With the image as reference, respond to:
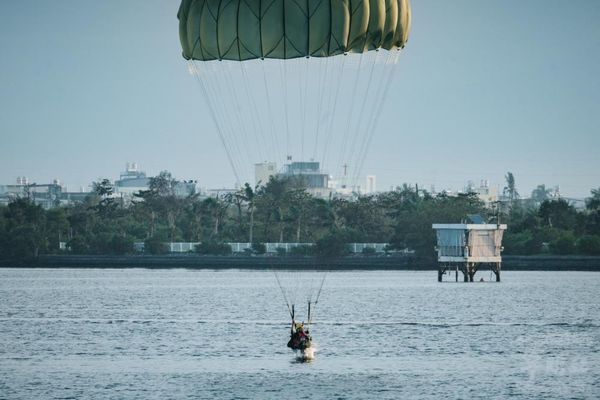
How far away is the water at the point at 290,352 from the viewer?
75.2 meters

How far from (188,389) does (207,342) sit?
79.6ft

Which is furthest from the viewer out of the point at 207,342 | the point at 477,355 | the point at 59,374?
the point at 207,342

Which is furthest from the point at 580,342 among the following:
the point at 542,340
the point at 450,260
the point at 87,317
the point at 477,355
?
the point at 450,260

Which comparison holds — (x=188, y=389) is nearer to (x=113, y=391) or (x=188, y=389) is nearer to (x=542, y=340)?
(x=113, y=391)

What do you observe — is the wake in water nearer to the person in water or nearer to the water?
the water

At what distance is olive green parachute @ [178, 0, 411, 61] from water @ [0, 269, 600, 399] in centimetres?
1813

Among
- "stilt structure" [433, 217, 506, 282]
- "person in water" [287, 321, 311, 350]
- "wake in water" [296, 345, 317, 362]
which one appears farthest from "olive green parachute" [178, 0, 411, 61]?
"stilt structure" [433, 217, 506, 282]

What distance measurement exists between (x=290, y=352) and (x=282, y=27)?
26.5 metres

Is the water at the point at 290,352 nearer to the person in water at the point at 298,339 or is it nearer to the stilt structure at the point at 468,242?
the person in water at the point at 298,339

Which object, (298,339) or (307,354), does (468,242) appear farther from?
(298,339)

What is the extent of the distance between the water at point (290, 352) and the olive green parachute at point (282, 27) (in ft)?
59.5

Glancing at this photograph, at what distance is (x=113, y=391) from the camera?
2896 inches

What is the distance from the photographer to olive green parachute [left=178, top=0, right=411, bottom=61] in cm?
7231

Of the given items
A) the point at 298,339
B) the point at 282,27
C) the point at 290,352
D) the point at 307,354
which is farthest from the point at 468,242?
the point at 282,27
